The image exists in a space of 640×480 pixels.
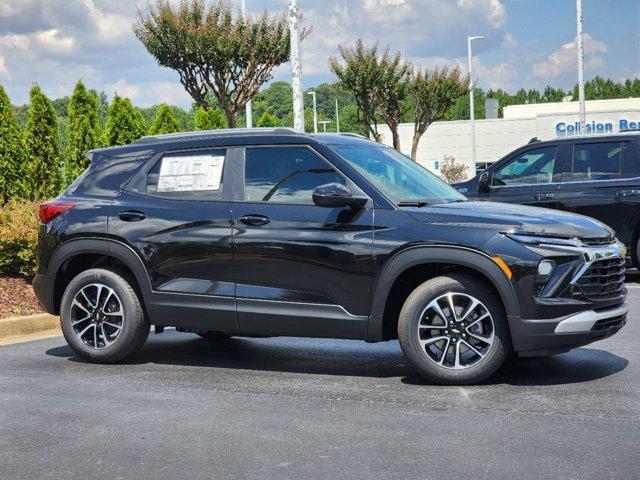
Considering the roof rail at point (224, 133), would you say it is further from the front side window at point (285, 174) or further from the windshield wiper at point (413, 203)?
the windshield wiper at point (413, 203)

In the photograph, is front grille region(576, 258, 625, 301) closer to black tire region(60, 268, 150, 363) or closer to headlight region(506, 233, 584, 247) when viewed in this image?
headlight region(506, 233, 584, 247)

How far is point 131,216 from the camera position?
8078mm

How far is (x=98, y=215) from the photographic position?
820 centimetres

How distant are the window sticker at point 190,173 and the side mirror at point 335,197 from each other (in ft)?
3.30

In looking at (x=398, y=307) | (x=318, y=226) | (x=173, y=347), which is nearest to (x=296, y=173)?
(x=318, y=226)

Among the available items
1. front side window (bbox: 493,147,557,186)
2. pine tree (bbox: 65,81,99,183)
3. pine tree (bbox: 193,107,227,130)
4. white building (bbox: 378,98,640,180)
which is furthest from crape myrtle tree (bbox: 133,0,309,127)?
white building (bbox: 378,98,640,180)

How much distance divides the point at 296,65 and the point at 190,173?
1157 centimetres

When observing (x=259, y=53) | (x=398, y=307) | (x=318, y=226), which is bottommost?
(x=398, y=307)

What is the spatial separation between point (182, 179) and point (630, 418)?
3.86 metres

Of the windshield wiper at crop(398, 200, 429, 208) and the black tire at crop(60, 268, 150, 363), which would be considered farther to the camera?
the black tire at crop(60, 268, 150, 363)

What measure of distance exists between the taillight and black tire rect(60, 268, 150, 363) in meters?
0.56

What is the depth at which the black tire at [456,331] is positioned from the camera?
6930mm

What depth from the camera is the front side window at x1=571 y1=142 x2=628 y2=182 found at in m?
13.3

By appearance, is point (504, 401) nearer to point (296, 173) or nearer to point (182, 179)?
point (296, 173)
